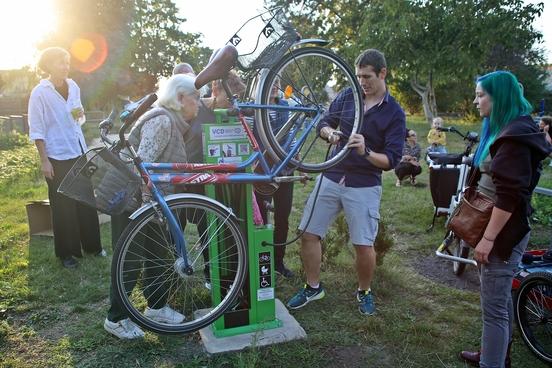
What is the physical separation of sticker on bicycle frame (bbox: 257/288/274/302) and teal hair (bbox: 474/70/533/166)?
5.66 feet

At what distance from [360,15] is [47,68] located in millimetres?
18598

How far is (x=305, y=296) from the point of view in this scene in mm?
3719

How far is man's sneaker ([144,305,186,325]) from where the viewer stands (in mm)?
3273

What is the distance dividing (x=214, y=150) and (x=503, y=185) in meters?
1.73

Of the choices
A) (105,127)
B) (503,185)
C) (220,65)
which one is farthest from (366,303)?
(105,127)

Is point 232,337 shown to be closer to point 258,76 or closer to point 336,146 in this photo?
point 336,146

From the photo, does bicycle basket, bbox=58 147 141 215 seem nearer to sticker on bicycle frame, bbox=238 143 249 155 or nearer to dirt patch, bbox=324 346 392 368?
sticker on bicycle frame, bbox=238 143 249 155

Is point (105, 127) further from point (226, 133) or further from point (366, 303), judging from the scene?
point (366, 303)

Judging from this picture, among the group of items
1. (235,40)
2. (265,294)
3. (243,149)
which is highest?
(235,40)

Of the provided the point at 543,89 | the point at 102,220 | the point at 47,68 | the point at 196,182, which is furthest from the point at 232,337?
the point at 543,89

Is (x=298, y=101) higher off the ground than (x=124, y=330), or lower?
higher

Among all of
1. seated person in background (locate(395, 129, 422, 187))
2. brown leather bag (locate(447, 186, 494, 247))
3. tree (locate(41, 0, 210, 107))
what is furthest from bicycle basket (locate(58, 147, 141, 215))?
tree (locate(41, 0, 210, 107))

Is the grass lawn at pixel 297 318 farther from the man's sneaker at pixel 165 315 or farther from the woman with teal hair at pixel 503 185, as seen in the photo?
the woman with teal hair at pixel 503 185

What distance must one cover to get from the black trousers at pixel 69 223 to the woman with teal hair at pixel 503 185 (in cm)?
378
